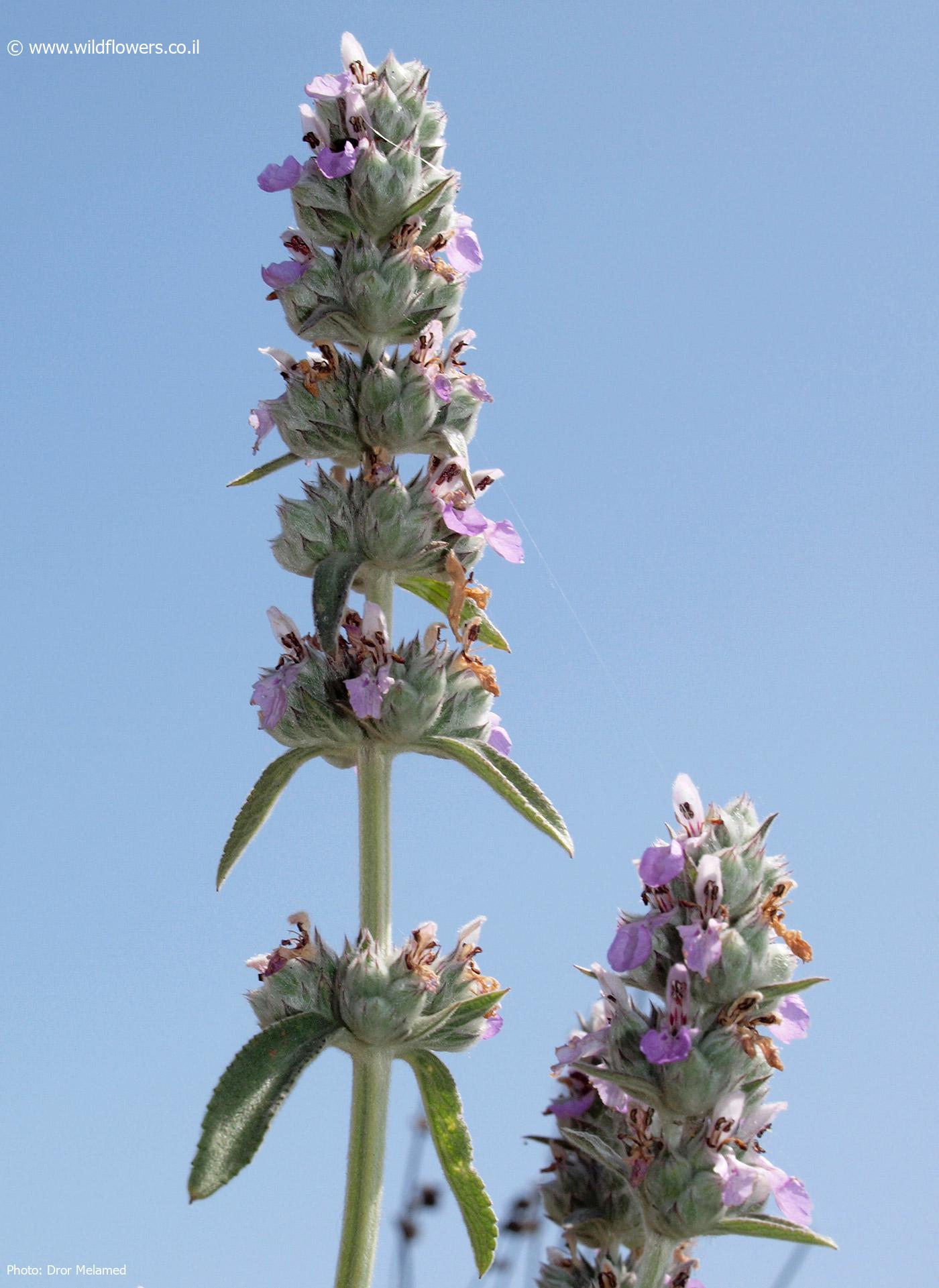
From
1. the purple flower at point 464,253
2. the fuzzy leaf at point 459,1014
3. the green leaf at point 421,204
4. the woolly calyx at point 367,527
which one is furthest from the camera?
the purple flower at point 464,253

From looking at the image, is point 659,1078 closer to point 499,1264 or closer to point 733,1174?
point 733,1174

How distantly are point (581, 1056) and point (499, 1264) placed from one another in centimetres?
145

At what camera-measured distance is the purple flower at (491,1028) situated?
16.2ft

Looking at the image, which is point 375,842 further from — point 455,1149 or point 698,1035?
point 698,1035

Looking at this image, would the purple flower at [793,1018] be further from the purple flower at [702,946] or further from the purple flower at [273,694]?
the purple flower at [273,694]

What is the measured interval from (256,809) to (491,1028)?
1228 millimetres

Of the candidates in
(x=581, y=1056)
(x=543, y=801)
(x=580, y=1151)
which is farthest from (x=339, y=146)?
(x=580, y=1151)

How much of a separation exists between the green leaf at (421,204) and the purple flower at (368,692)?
180cm

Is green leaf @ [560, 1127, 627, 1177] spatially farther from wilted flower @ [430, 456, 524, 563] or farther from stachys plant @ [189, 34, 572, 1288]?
wilted flower @ [430, 456, 524, 563]

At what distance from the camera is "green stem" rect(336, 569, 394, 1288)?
4.65 metres

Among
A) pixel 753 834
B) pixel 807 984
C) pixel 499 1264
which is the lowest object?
pixel 499 1264

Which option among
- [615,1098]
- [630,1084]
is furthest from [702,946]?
[615,1098]

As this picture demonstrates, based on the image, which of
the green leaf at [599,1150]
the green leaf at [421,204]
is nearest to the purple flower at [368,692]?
the green leaf at [599,1150]

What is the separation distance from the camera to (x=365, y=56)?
590 cm
